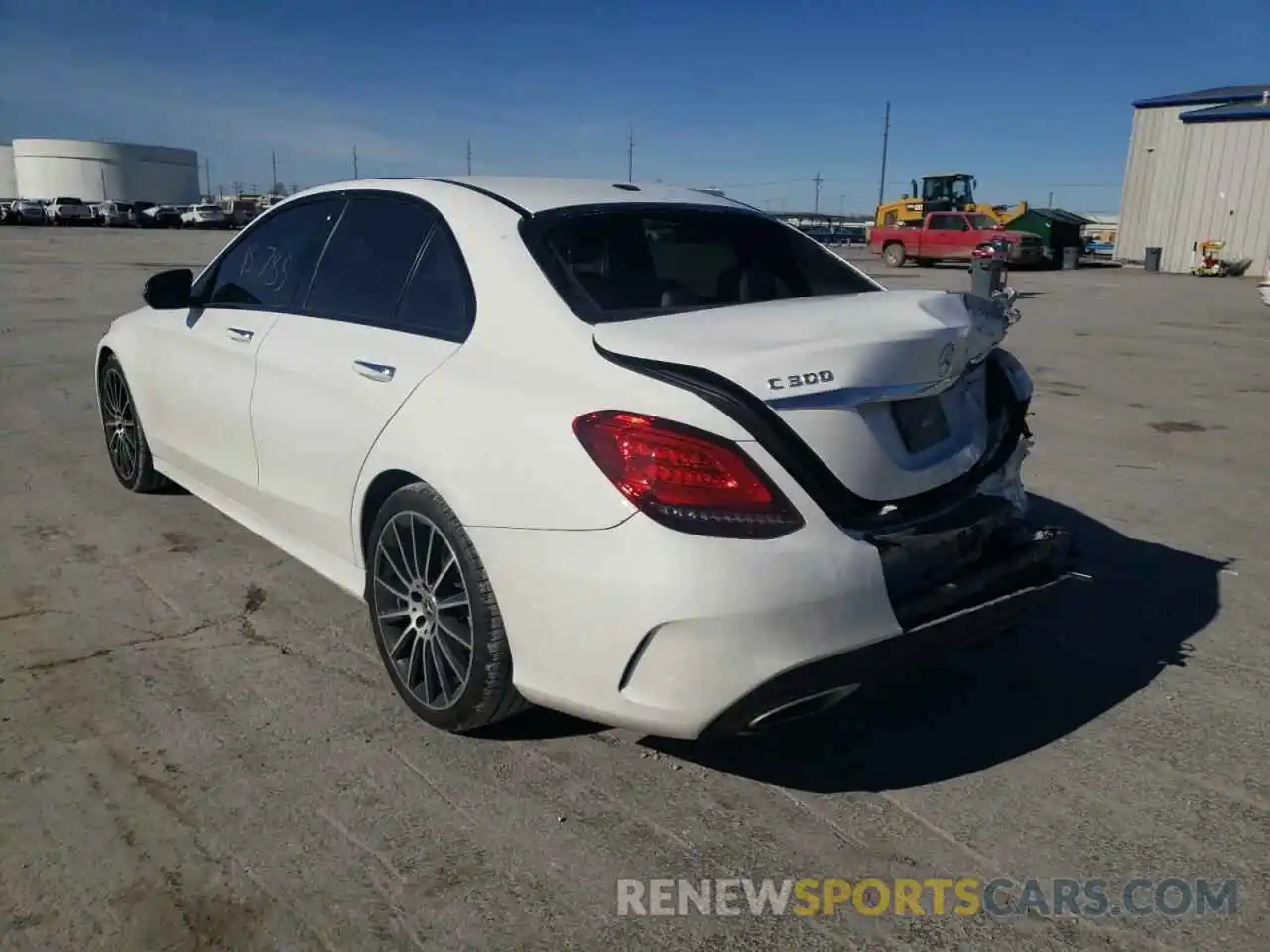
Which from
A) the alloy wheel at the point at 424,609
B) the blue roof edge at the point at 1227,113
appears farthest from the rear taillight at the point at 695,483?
the blue roof edge at the point at 1227,113

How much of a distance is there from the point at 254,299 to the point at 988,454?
111 inches

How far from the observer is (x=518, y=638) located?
2566 mm

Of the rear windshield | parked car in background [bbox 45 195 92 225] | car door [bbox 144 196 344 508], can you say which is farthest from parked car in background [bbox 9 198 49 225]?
the rear windshield

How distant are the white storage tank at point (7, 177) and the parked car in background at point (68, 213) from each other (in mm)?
72308

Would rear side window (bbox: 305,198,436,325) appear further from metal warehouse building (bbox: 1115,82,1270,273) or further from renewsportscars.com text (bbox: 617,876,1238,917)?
metal warehouse building (bbox: 1115,82,1270,273)

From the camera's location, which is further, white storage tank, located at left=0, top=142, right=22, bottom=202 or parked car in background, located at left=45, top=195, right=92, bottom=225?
white storage tank, located at left=0, top=142, right=22, bottom=202

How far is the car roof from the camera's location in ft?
10.6

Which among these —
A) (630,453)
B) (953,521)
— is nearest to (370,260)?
(630,453)

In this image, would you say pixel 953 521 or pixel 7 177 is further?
pixel 7 177

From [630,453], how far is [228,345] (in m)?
2.30

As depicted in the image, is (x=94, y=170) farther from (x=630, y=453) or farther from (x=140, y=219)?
(x=630, y=453)

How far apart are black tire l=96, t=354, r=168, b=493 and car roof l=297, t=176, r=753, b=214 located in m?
1.88

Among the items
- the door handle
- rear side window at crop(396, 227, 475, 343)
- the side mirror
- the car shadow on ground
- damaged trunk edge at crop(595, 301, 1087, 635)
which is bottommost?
the car shadow on ground

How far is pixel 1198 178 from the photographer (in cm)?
3353
